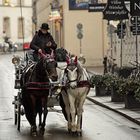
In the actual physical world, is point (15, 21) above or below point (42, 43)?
below

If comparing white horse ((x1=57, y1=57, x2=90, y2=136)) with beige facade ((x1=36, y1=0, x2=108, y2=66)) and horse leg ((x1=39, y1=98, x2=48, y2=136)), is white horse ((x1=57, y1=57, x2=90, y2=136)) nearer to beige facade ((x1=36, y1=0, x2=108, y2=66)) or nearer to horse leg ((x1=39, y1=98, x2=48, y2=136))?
horse leg ((x1=39, y1=98, x2=48, y2=136))

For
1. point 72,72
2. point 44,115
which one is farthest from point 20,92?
point 72,72

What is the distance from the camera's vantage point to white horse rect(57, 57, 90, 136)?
13.7m

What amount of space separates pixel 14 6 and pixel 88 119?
85203 millimetres

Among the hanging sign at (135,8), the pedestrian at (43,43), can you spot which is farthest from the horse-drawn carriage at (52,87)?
the hanging sign at (135,8)

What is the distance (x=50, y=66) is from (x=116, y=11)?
38.1 feet

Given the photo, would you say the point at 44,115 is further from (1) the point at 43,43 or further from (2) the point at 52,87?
(1) the point at 43,43

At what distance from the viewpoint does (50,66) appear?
1333cm

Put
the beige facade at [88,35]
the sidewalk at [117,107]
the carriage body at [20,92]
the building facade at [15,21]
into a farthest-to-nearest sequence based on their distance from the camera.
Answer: the building facade at [15,21]
the beige facade at [88,35]
the sidewalk at [117,107]
the carriage body at [20,92]

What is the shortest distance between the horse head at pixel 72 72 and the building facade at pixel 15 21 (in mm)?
84905

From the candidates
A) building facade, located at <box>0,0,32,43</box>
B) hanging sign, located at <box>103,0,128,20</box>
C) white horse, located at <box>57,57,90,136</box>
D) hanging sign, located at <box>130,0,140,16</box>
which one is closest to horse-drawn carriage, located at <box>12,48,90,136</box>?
white horse, located at <box>57,57,90,136</box>

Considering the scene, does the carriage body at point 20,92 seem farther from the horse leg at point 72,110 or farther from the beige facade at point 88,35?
the beige facade at point 88,35

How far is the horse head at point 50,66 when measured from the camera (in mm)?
13216

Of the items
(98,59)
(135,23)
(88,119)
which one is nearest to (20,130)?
(88,119)
